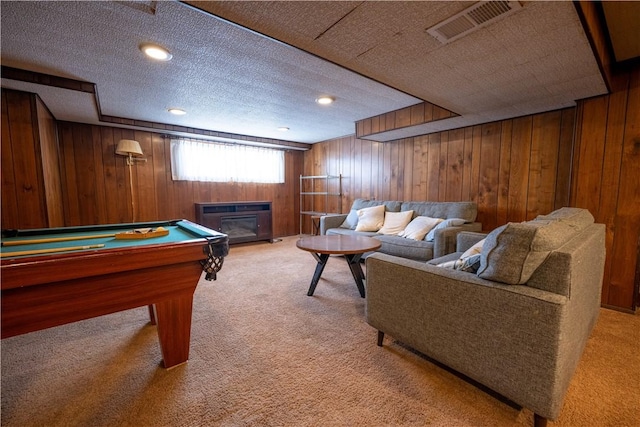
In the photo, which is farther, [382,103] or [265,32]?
[382,103]

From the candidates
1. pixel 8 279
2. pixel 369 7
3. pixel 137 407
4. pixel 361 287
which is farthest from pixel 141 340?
pixel 369 7

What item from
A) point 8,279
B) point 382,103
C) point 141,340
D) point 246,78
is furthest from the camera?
point 382,103

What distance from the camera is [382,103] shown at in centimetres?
289

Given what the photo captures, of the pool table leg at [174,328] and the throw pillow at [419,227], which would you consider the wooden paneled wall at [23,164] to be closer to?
the pool table leg at [174,328]

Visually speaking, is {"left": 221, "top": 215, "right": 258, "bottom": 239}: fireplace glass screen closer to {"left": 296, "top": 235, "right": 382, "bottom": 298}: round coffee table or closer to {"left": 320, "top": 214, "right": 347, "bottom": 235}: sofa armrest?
{"left": 320, "top": 214, "right": 347, "bottom": 235}: sofa armrest

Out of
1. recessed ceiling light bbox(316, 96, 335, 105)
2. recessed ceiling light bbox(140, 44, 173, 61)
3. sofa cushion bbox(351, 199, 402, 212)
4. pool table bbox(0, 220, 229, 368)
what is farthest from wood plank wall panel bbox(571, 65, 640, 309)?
recessed ceiling light bbox(140, 44, 173, 61)

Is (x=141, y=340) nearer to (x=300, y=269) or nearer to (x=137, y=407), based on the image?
(x=137, y=407)

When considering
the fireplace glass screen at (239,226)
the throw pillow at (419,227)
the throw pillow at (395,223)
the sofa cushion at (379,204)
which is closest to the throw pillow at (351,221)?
the sofa cushion at (379,204)

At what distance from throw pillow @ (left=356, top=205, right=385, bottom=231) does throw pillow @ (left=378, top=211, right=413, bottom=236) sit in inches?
4.2

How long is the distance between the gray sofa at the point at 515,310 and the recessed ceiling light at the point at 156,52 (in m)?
2.10

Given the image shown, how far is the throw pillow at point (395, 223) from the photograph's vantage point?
3.47m

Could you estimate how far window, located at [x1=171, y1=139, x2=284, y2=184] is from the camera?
435 cm

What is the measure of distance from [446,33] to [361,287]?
2013 mm

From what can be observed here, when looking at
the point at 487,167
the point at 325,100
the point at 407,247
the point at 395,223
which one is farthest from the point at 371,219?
the point at 325,100
